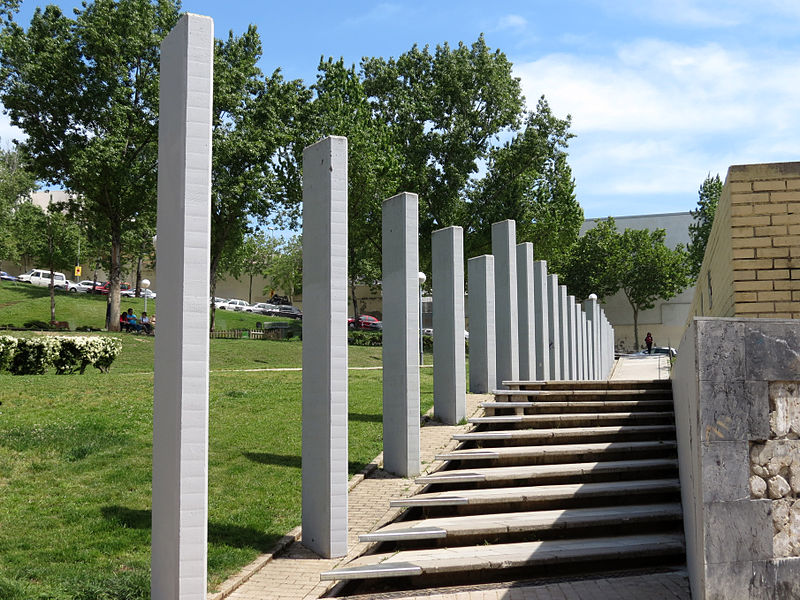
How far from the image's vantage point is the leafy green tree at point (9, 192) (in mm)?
44906

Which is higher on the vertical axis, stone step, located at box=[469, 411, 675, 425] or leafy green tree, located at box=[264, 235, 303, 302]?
leafy green tree, located at box=[264, 235, 303, 302]

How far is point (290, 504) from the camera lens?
805 centimetres

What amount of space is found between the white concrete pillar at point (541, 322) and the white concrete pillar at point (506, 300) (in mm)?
1886

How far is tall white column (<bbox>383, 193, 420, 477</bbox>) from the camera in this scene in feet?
30.8

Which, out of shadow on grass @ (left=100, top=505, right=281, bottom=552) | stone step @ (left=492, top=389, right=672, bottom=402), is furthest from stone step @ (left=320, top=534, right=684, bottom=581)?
stone step @ (left=492, top=389, right=672, bottom=402)

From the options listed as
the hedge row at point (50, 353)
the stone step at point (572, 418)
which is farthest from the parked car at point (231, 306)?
the stone step at point (572, 418)

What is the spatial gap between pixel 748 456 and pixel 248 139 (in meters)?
30.6

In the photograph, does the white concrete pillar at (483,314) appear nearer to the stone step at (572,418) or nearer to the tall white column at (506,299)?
the tall white column at (506,299)

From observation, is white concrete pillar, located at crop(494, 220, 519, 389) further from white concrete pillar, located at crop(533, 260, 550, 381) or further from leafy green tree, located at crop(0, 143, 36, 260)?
leafy green tree, located at crop(0, 143, 36, 260)

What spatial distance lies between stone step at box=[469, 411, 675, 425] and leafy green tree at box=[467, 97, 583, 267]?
102 ft

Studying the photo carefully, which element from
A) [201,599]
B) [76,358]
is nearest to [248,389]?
[76,358]

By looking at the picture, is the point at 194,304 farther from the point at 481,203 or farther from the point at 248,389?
the point at 481,203

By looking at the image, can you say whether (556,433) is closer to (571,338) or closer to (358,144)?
(571,338)

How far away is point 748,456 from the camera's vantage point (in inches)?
166
